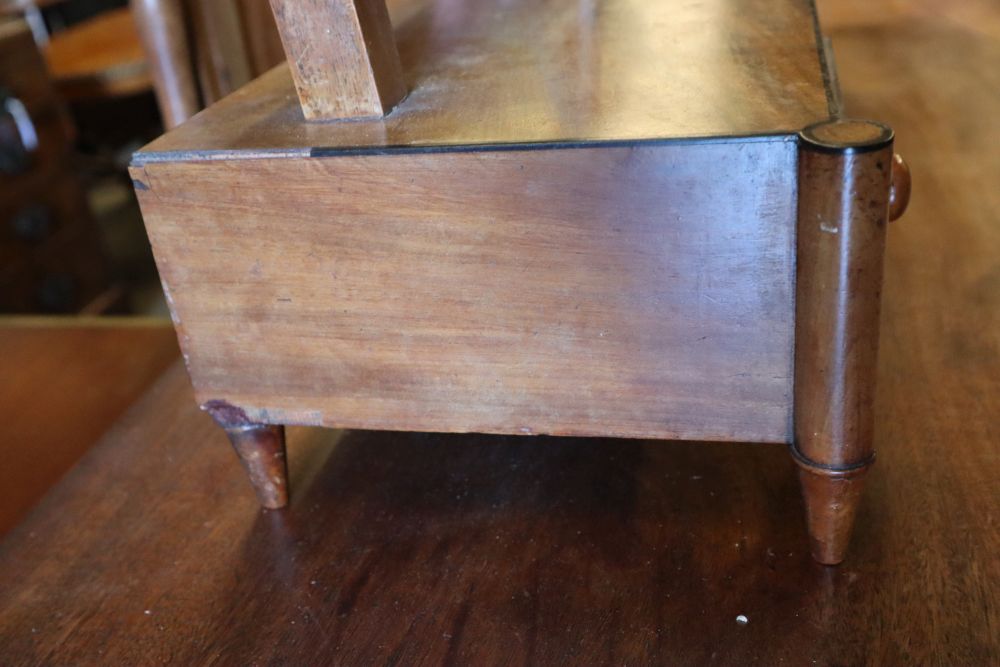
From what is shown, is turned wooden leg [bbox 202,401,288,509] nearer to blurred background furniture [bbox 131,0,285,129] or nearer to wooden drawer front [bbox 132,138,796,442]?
wooden drawer front [bbox 132,138,796,442]

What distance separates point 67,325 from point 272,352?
2.93ft

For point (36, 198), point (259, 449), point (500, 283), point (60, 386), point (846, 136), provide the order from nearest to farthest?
point (846, 136), point (500, 283), point (259, 449), point (60, 386), point (36, 198)

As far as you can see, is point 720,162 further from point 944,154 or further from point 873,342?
point 944,154

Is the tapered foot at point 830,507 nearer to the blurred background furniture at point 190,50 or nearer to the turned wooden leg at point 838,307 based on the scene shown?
the turned wooden leg at point 838,307

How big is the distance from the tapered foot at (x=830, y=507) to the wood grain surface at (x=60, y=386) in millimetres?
785

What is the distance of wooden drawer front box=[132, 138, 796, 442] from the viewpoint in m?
0.65

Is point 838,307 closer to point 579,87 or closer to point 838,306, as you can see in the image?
point 838,306

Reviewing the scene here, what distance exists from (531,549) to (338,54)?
0.42 m

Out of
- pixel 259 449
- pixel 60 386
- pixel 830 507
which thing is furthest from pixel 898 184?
pixel 60 386

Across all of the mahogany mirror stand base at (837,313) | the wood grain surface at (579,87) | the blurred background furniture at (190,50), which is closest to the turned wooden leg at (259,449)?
the wood grain surface at (579,87)

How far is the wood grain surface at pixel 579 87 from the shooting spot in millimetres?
675

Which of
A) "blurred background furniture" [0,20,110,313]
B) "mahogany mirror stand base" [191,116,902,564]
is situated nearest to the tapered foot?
"mahogany mirror stand base" [191,116,902,564]

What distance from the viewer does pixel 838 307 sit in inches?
24.7

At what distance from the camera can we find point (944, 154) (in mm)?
1372
